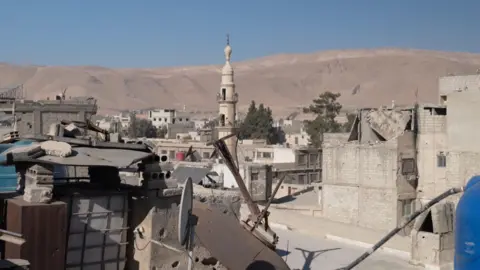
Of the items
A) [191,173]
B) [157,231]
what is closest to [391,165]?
[191,173]

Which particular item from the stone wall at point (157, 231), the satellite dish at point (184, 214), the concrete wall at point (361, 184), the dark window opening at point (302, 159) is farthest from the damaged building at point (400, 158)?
the dark window opening at point (302, 159)

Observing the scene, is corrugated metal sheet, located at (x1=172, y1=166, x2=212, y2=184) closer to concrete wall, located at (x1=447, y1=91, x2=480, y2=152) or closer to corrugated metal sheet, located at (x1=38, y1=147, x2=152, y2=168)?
concrete wall, located at (x1=447, y1=91, x2=480, y2=152)

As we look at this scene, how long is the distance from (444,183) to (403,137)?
1.96 m

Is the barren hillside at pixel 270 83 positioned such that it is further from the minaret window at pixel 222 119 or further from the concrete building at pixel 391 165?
the concrete building at pixel 391 165

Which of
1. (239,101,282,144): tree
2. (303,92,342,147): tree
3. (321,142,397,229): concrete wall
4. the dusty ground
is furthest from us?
(239,101,282,144): tree

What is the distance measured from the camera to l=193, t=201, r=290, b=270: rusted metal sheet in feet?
26.9

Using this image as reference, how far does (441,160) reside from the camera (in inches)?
772

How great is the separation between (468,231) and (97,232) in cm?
443

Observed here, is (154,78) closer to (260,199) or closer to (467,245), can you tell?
(260,199)

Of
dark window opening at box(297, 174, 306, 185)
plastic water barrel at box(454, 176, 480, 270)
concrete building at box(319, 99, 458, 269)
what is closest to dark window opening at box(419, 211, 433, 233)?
concrete building at box(319, 99, 458, 269)

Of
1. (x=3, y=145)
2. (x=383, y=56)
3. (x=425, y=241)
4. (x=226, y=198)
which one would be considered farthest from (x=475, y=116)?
(x=383, y=56)

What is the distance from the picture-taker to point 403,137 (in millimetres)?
19922

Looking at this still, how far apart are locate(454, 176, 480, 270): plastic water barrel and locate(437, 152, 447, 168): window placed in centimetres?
1480

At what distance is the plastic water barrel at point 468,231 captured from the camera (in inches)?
194
